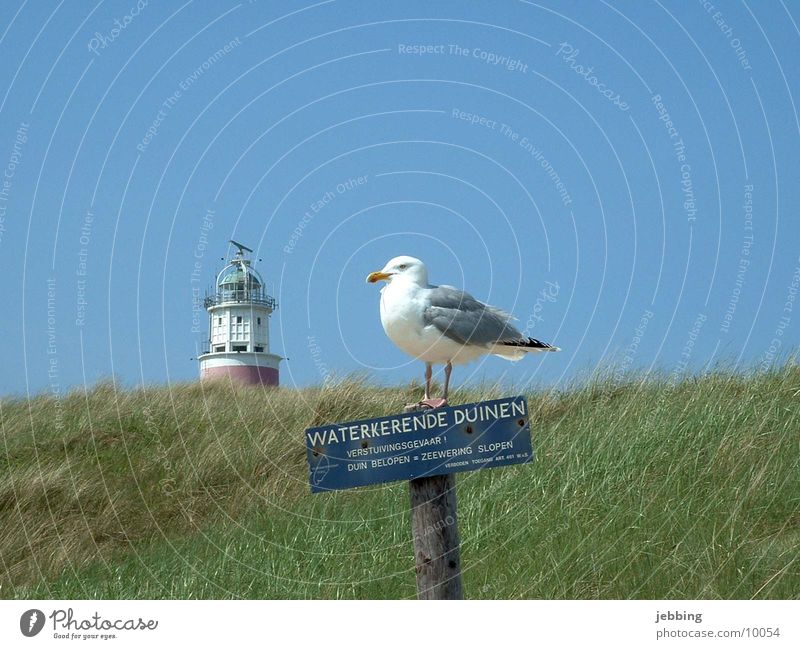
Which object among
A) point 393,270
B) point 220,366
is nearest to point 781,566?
point 393,270

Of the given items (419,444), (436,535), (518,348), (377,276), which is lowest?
(436,535)

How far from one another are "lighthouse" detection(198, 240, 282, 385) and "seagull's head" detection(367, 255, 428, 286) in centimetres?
2345

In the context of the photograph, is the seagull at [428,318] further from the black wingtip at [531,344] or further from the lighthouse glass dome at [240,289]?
the lighthouse glass dome at [240,289]

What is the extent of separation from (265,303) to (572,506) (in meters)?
24.3

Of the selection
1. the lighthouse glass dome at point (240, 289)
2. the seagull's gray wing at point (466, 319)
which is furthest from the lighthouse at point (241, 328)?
the seagull's gray wing at point (466, 319)

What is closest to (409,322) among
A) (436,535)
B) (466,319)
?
(466,319)

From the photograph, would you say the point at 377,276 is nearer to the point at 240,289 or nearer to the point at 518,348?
the point at 518,348

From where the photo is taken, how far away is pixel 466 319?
5.42m

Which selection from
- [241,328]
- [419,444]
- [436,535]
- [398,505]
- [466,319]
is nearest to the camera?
[419,444]

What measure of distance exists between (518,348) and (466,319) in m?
0.64

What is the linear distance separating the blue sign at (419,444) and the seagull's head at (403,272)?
1.20 meters

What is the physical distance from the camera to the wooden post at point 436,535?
4.42 metres
